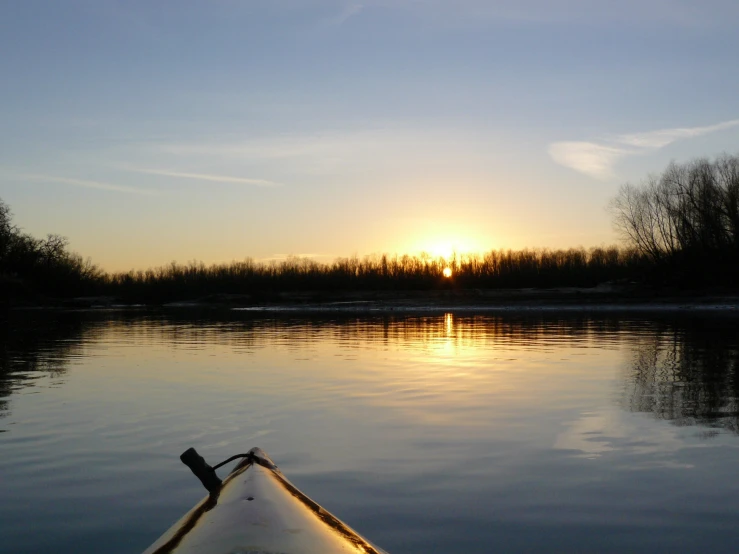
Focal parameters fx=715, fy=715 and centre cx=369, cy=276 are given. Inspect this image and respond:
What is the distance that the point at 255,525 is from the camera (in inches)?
167

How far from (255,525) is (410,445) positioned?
4853 millimetres

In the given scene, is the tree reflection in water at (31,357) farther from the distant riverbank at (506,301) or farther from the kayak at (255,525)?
the distant riverbank at (506,301)

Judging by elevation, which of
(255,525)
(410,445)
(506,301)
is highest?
(506,301)

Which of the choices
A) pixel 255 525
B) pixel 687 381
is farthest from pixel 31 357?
pixel 255 525

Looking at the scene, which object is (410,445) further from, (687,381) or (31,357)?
(31,357)

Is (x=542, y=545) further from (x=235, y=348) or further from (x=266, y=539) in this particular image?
(x=235, y=348)

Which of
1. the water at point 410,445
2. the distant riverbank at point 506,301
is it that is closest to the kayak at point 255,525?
the water at point 410,445

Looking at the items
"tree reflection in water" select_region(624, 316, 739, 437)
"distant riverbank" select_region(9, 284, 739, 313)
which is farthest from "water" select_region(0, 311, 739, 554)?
"distant riverbank" select_region(9, 284, 739, 313)

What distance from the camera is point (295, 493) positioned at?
5.25 meters

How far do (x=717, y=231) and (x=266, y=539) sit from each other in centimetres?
6751

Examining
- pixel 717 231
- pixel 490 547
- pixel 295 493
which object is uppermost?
pixel 717 231

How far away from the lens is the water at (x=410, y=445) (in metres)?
6.01

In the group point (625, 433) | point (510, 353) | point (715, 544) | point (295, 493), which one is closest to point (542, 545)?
point (715, 544)

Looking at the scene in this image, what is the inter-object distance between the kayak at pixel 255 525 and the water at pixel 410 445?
3.10ft
